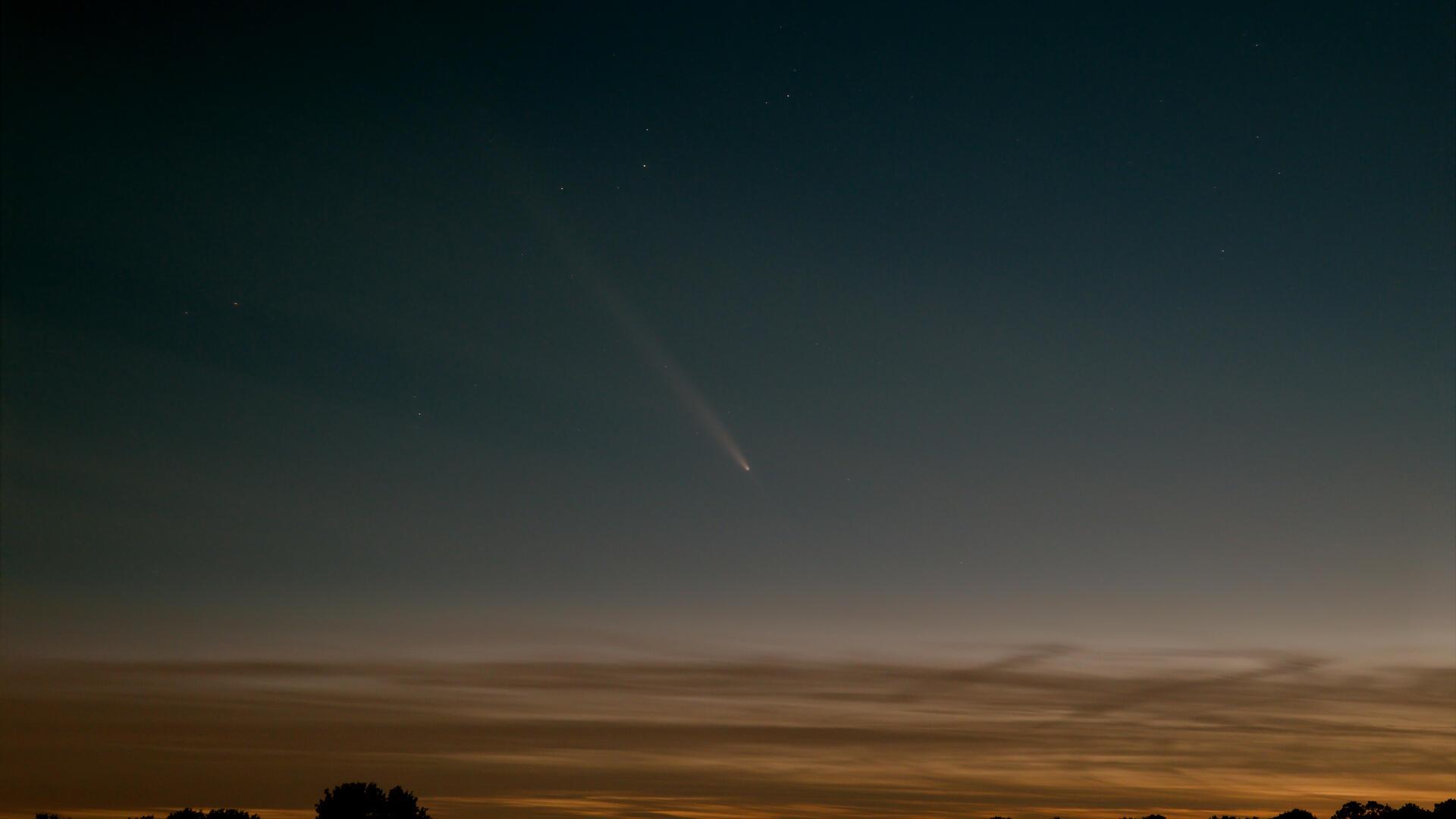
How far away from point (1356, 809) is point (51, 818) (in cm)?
10880

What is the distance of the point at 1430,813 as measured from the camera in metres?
83.0

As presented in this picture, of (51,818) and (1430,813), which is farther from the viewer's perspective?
(1430,813)

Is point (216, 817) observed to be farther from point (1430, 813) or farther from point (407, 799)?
point (1430, 813)

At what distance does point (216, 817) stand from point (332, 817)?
935 cm

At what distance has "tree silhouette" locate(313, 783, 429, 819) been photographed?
7528 cm

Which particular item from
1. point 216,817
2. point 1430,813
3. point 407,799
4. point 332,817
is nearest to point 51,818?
point 216,817

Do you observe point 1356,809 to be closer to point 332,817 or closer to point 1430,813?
point 1430,813

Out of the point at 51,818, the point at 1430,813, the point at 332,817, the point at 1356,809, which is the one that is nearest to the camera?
the point at 51,818

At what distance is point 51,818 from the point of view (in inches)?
2522

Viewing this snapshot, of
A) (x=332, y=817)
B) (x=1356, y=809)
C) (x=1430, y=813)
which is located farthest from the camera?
(x=1356, y=809)

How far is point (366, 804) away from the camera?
76.0 m

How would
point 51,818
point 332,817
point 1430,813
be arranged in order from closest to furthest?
point 51,818, point 332,817, point 1430,813

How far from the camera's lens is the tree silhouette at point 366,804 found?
247 ft

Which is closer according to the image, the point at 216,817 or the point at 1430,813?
the point at 216,817
